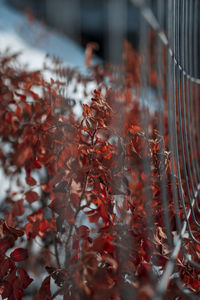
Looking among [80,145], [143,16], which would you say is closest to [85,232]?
[80,145]

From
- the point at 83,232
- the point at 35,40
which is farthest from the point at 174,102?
the point at 35,40

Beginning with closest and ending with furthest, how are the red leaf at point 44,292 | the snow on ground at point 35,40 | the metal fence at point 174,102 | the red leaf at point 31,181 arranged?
the metal fence at point 174,102 → the red leaf at point 44,292 → the red leaf at point 31,181 → the snow on ground at point 35,40

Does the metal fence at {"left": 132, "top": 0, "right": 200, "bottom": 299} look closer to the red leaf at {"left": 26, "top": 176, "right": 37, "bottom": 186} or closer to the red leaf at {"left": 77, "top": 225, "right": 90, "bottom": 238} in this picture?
the red leaf at {"left": 77, "top": 225, "right": 90, "bottom": 238}

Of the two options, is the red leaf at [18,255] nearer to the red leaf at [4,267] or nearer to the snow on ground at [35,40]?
the red leaf at [4,267]

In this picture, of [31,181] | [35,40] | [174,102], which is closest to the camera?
[174,102]

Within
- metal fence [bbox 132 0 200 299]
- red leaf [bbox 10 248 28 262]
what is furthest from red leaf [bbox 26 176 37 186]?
metal fence [bbox 132 0 200 299]

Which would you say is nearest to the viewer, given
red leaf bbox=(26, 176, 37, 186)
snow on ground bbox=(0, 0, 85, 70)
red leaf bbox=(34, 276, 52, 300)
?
red leaf bbox=(34, 276, 52, 300)

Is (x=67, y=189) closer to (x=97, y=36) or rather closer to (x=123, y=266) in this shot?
(x=123, y=266)

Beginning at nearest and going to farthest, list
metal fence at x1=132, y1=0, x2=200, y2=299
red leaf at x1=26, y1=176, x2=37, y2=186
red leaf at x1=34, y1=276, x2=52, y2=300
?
metal fence at x1=132, y1=0, x2=200, y2=299, red leaf at x1=34, y1=276, x2=52, y2=300, red leaf at x1=26, y1=176, x2=37, y2=186

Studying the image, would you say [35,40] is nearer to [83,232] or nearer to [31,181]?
[31,181]

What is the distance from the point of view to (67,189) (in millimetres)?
996

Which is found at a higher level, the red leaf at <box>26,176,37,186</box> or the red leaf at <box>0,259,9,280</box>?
the red leaf at <box>26,176,37,186</box>

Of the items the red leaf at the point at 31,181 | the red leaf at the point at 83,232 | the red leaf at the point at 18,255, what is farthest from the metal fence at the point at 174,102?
the red leaf at the point at 31,181

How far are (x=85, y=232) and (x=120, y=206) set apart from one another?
0.13 meters
